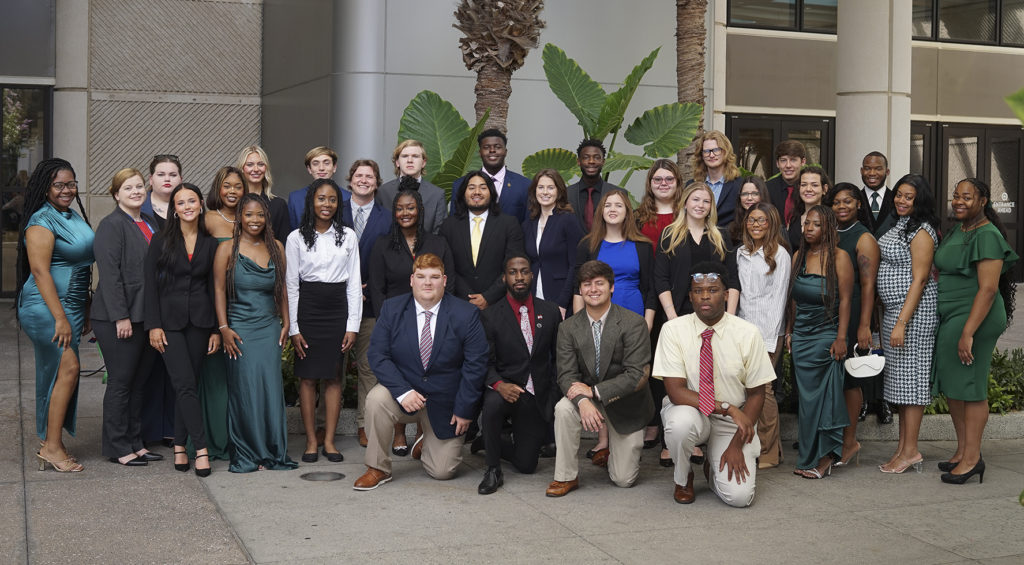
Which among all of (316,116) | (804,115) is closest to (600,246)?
(316,116)

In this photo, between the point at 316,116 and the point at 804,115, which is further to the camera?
the point at 804,115

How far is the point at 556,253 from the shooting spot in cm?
721

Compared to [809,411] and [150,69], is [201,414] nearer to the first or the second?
[809,411]

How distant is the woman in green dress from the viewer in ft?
20.6

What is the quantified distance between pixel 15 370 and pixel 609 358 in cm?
681

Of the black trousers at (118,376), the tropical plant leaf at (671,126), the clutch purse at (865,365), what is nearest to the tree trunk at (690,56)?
the tropical plant leaf at (671,126)

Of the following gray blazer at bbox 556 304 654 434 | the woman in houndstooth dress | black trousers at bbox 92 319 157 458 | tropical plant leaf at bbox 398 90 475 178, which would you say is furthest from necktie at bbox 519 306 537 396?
tropical plant leaf at bbox 398 90 475 178

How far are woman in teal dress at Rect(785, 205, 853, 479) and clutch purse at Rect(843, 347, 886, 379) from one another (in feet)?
0.38

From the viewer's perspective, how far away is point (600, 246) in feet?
22.6

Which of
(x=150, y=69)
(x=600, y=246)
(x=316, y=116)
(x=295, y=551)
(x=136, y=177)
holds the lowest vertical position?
(x=295, y=551)

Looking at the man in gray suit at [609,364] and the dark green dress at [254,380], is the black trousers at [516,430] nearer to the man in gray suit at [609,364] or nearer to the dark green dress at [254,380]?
the man in gray suit at [609,364]

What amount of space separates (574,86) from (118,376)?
18.5 ft

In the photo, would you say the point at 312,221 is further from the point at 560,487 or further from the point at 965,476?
the point at 965,476

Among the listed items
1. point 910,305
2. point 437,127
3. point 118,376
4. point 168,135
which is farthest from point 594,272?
point 168,135
